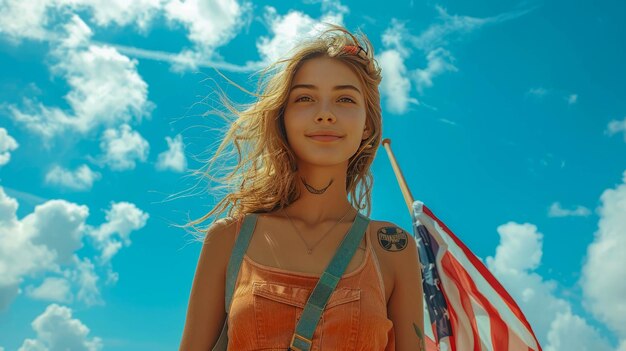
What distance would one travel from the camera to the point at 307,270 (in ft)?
14.1

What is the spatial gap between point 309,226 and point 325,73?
1.12 meters

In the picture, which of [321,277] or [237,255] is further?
[237,255]

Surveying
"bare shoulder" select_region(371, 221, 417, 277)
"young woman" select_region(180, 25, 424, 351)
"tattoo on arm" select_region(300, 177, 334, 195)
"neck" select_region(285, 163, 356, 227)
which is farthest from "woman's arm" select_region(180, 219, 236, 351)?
"bare shoulder" select_region(371, 221, 417, 277)

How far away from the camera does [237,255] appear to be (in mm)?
4445

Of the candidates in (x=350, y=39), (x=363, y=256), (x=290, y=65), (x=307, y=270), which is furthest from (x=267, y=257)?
(x=350, y=39)

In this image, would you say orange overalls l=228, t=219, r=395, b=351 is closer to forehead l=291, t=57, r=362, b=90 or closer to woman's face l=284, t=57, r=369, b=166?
woman's face l=284, t=57, r=369, b=166

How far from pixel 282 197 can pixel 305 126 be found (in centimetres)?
58

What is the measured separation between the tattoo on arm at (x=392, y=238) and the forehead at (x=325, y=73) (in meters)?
1.08

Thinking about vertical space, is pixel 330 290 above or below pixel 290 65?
below

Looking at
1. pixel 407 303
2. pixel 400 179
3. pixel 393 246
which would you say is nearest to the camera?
pixel 407 303

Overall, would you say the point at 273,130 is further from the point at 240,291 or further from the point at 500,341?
the point at 500,341

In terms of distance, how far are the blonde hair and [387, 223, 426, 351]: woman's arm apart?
70 centimetres

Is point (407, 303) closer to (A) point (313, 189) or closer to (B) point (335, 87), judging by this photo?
(A) point (313, 189)

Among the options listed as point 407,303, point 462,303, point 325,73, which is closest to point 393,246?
A: point 407,303
